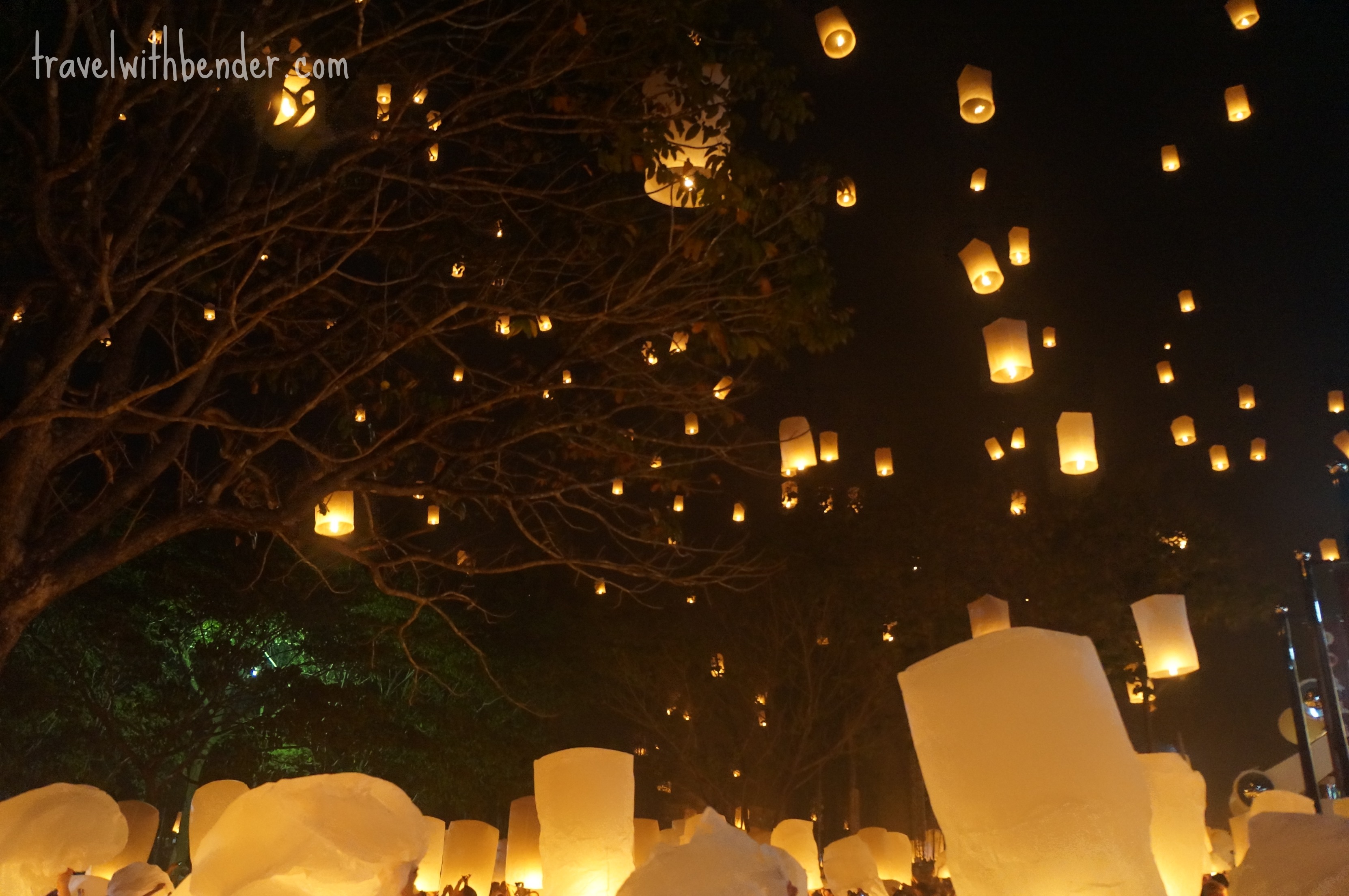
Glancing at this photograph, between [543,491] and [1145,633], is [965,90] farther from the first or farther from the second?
[1145,633]

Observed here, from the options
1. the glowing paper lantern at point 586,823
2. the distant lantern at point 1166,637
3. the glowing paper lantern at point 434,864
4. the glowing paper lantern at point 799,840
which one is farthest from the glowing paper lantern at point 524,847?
the distant lantern at point 1166,637

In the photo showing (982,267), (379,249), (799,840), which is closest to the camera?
(379,249)

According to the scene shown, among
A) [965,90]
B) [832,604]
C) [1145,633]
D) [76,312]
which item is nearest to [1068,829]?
[76,312]

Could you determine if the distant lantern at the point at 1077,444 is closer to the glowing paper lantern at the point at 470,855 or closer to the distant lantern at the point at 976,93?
the distant lantern at the point at 976,93

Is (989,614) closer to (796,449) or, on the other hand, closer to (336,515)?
(796,449)

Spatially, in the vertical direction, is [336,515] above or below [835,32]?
below

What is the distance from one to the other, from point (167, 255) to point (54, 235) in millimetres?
578

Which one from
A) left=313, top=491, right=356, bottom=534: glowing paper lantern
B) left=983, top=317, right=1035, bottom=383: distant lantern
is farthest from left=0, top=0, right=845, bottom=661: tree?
left=983, top=317, right=1035, bottom=383: distant lantern

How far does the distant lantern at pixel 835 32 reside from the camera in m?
6.82

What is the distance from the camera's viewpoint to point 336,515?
22.5ft

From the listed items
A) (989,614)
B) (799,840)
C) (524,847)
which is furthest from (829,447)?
(524,847)

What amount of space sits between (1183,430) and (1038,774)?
13.9 m

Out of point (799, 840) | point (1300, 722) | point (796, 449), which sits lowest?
point (799, 840)

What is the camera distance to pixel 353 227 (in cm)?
664
